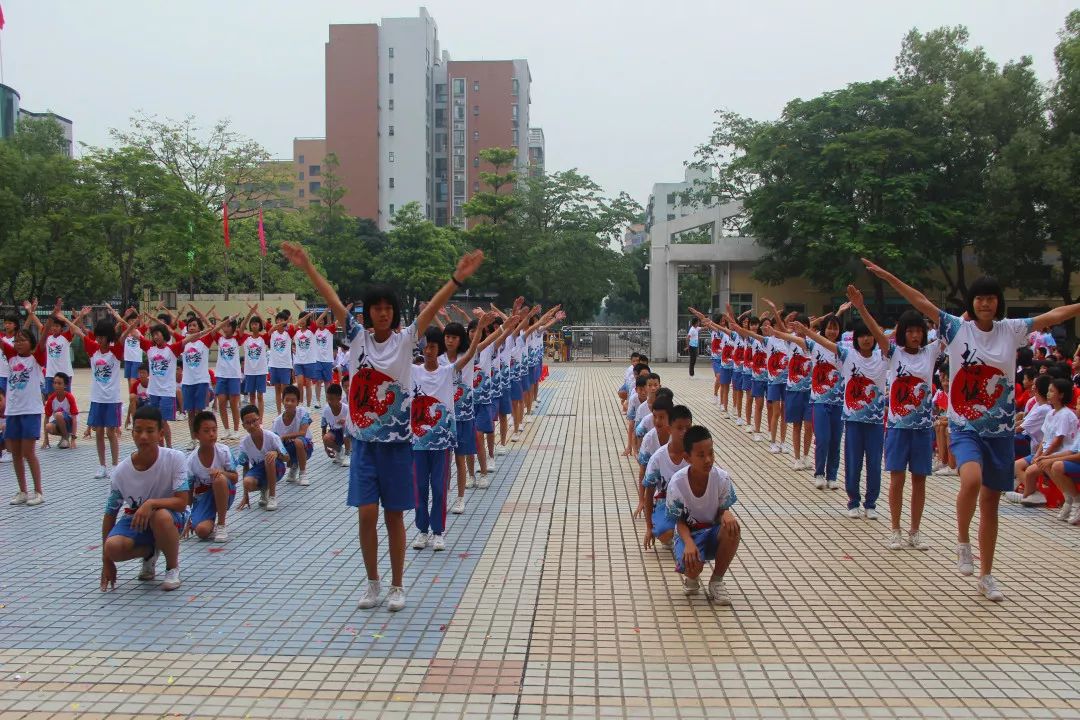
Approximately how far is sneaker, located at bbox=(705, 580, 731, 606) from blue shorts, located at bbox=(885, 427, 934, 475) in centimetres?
211

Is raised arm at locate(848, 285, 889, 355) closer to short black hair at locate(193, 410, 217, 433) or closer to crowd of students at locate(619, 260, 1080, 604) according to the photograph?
crowd of students at locate(619, 260, 1080, 604)

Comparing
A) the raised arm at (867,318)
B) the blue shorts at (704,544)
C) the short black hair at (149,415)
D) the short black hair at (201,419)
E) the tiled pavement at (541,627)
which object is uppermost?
the raised arm at (867,318)

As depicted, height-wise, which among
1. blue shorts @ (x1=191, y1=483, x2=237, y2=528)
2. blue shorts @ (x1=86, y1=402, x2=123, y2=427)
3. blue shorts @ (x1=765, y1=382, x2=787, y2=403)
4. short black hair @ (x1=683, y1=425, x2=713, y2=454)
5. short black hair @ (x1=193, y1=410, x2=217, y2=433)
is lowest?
blue shorts @ (x1=191, y1=483, x2=237, y2=528)

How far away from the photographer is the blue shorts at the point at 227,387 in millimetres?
12172

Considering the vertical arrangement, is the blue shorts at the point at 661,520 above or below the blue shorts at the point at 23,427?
below

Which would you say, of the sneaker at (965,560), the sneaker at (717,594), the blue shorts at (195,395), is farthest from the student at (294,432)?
the sneaker at (965,560)

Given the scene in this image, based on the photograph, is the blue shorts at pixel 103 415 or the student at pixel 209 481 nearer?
the student at pixel 209 481

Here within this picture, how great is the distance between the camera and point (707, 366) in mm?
30953

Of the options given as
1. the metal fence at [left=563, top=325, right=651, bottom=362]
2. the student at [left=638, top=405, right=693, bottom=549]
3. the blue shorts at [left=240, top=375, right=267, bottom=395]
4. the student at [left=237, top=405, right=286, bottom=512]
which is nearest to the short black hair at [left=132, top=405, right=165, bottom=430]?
the student at [left=237, top=405, right=286, bottom=512]

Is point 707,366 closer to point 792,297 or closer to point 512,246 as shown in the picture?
point 792,297

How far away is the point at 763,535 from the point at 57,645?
4.98m

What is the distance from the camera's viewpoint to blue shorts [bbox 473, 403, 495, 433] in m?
9.15

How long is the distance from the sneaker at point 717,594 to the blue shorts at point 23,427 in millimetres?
6407

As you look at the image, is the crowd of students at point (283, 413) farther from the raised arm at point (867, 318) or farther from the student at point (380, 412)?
the raised arm at point (867, 318)
